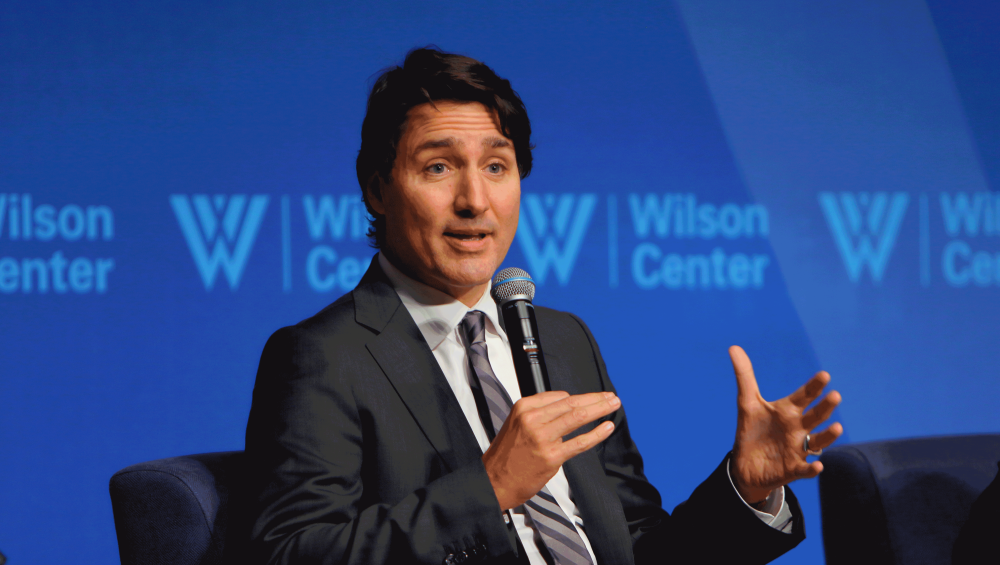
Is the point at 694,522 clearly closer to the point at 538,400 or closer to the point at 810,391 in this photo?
the point at 810,391

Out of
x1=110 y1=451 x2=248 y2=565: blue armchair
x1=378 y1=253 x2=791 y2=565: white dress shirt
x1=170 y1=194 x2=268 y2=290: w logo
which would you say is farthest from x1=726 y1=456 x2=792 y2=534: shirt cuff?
x1=170 y1=194 x2=268 y2=290: w logo

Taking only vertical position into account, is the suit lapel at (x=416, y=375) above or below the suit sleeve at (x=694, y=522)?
above

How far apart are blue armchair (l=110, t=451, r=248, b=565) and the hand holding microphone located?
1.55 ft

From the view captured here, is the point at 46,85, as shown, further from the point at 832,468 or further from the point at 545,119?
the point at 832,468

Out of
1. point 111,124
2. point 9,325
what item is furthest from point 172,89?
point 9,325

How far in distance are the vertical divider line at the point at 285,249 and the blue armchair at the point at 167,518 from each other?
1.13 m

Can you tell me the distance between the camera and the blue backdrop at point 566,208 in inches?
86.2

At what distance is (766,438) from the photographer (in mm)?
1258

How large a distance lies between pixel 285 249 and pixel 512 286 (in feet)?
4.43

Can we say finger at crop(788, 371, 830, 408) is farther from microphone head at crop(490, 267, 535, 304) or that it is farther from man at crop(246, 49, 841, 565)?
microphone head at crop(490, 267, 535, 304)

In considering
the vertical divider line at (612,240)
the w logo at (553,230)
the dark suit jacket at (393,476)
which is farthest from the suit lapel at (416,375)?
the vertical divider line at (612,240)

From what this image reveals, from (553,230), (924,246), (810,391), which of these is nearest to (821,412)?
(810,391)

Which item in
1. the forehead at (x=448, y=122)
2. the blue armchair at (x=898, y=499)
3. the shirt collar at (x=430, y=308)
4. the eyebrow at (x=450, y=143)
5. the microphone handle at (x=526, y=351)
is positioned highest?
the forehead at (x=448, y=122)

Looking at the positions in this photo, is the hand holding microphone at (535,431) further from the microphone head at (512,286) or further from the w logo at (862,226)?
the w logo at (862,226)
